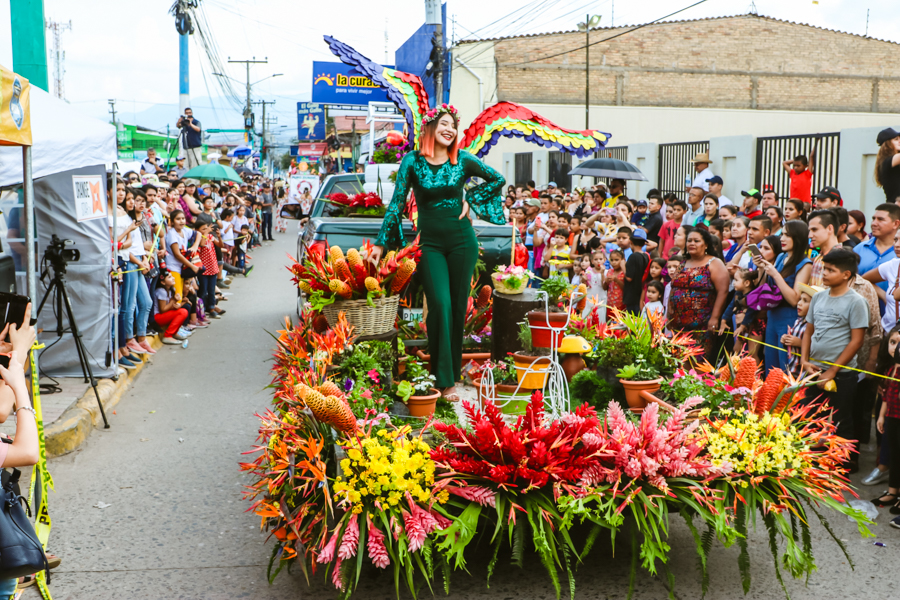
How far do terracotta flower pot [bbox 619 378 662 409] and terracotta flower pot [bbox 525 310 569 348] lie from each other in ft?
1.83

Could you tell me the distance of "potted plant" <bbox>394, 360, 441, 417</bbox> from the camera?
5133 millimetres

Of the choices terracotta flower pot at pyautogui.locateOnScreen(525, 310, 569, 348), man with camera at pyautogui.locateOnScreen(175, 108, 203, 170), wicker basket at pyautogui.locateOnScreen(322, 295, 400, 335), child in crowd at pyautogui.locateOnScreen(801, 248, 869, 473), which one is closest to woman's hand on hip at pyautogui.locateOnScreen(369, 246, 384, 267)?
wicker basket at pyautogui.locateOnScreen(322, 295, 400, 335)

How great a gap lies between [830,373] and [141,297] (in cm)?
740

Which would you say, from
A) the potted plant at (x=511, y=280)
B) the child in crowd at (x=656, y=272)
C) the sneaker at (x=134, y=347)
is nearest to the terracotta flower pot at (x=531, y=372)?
the potted plant at (x=511, y=280)

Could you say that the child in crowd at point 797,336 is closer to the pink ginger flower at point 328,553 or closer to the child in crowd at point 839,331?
the child in crowd at point 839,331

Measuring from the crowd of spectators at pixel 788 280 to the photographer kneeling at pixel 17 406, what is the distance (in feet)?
13.1

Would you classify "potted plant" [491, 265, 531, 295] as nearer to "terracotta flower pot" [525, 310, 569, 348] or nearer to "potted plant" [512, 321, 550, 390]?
"potted plant" [512, 321, 550, 390]

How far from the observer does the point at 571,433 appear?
13.2 ft

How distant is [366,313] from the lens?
5.72 m

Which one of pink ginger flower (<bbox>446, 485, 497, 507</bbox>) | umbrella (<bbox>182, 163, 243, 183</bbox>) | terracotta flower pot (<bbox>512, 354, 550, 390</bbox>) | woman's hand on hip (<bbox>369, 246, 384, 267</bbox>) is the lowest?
pink ginger flower (<bbox>446, 485, 497, 507</bbox>)

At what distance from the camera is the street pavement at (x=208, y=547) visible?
4.13 meters

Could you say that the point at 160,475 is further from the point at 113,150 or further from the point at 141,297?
the point at 141,297

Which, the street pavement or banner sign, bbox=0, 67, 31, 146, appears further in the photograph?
banner sign, bbox=0, 67, 31, 146

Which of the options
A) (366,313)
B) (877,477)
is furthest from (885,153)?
(366,313)
